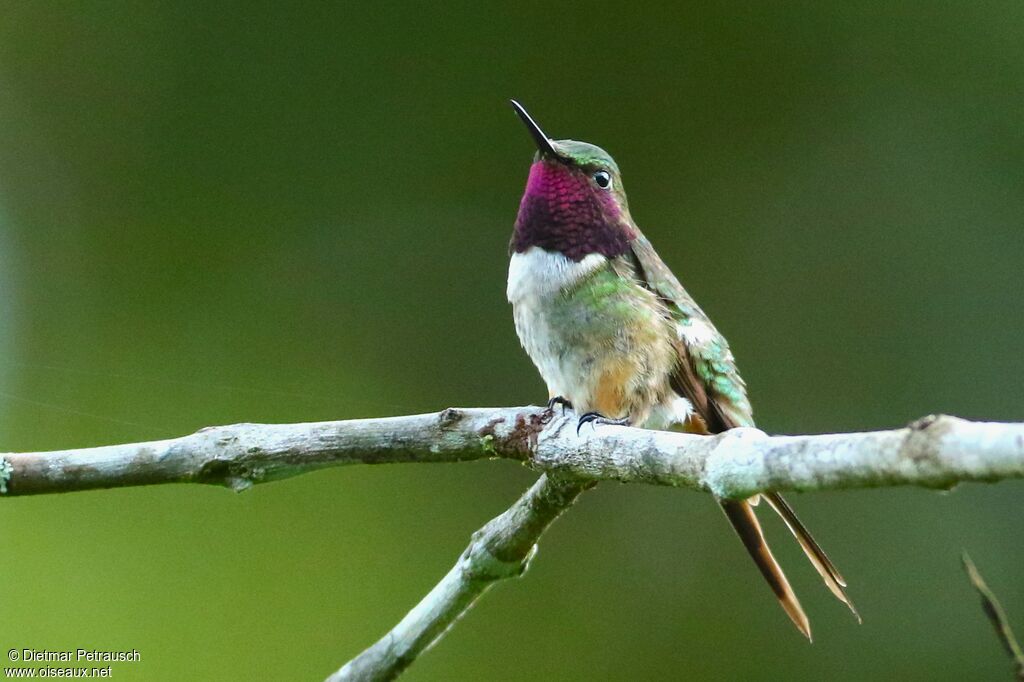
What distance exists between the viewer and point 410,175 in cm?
683

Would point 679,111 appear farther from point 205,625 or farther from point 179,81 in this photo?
point 205,625

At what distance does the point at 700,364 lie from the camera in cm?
419

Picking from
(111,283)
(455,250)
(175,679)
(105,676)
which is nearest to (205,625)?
(175,679)

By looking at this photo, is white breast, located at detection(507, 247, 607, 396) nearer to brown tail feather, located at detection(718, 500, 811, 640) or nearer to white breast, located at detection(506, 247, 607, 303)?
white breast, located at detection(506, 247, 607, 303)

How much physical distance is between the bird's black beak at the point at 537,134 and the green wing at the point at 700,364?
0.52m

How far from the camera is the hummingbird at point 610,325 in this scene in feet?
12.9

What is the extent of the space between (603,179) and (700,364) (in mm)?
947

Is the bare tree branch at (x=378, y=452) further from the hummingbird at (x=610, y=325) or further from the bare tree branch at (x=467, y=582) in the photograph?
the hummingbird at (x=610, y=325)

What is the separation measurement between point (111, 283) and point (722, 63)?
3810 mm

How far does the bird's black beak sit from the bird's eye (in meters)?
0.19

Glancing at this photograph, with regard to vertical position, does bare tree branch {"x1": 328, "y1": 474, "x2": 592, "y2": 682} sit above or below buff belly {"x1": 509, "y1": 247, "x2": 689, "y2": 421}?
below

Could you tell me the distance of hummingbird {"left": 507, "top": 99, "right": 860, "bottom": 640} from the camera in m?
3.94

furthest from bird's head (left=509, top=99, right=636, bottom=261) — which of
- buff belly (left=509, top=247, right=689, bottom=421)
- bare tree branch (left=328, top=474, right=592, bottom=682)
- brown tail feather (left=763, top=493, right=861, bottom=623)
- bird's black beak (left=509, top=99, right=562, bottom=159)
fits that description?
bare tree branch (left=328, top=474, right=592, bottom=682)

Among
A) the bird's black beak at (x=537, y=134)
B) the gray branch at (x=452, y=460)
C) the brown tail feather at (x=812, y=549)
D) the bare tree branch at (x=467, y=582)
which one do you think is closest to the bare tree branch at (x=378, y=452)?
the gray branch at (x=452, y=460)
